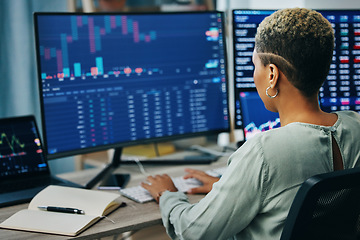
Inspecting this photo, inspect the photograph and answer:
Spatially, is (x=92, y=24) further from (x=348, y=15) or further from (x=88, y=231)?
(x=348, y=15)

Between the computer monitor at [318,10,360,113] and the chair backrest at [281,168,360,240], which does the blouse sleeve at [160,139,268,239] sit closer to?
the chair backrest at [281,168,360,240]

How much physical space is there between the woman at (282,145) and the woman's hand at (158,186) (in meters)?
0.30

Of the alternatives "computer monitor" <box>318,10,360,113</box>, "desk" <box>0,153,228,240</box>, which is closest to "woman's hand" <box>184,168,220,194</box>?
"desk" <box>0,153,228,240</box>

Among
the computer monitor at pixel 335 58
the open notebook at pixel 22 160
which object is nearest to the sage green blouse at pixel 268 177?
the open notebook at pixel 22 160

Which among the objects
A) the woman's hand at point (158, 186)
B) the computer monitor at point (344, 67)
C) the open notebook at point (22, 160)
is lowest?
the woman's hand at point (158, 186)

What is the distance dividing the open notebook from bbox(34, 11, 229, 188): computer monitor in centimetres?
5

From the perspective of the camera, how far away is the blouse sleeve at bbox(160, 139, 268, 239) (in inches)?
37.8

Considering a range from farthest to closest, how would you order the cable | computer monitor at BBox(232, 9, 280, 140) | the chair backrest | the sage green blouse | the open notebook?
computer monitor at BBox(232, 9, 280, 140) → the cable → the open notebook → the sage green blouse → the chair backrest

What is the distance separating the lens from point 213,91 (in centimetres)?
184

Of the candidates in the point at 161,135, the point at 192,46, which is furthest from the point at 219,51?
the point at 161,135

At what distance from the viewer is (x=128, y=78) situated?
5.47ft

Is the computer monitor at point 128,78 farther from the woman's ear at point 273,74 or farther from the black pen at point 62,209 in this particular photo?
the woman's ear at point 273,74

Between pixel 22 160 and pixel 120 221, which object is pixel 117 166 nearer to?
pixel 22 160

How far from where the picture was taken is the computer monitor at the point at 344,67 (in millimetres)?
1897
